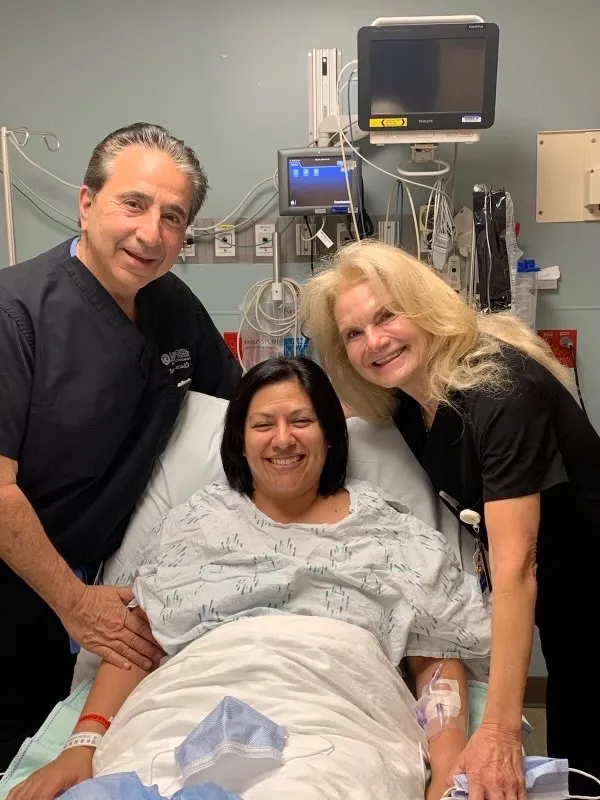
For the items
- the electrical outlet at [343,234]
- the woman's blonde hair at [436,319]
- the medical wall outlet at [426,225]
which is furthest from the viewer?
the electrical outlet at [343,234]

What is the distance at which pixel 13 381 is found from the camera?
1405mm

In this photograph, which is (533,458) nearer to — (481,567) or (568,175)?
(481,567)

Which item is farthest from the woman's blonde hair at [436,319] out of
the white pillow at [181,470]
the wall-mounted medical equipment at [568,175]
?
the wall-mounted medical equipment at [568,175]

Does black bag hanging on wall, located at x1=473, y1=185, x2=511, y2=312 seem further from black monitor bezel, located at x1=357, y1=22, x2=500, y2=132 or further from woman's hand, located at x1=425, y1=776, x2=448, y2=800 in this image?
woman's hand, located at x1=425, y1=776, x2=448, y2=800

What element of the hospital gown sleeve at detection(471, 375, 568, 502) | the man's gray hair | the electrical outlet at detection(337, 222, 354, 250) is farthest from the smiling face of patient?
the electrical outlet at detection(337, 222, 354, 250)

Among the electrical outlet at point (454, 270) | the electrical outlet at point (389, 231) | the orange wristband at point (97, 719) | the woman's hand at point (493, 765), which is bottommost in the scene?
the orange wristband at point (97, 719)

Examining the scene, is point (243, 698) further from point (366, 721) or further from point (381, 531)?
point (381, 531)

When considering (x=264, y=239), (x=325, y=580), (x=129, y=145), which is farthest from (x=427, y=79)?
(x=325, y=580)

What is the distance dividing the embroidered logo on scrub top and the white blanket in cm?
66

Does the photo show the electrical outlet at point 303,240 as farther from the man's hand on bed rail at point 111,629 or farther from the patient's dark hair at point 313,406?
the man's hand on bed rail at point 111,629

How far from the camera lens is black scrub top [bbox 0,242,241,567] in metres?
1.45

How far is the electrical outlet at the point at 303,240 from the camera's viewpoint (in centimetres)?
270

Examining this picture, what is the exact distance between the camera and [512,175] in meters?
2.65

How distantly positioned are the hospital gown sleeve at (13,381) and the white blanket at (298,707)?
54 centimetres
